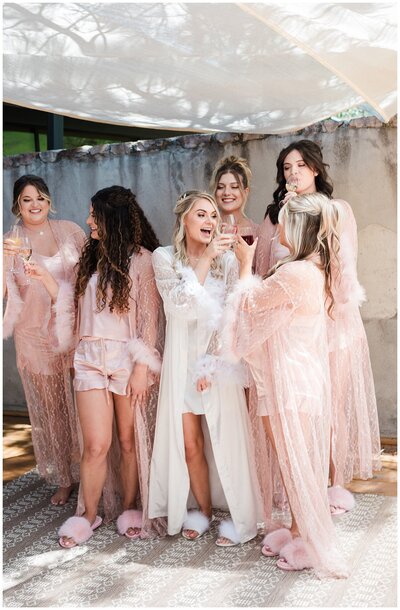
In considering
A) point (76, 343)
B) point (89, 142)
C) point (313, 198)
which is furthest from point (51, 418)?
point (89, 142)

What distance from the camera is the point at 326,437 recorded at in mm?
3467

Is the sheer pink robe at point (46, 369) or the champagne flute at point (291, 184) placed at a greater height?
the champagne flute at point (291, 184)

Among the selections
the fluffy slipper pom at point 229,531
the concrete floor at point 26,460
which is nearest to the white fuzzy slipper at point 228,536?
the fluffy slipper pom at point 229,531

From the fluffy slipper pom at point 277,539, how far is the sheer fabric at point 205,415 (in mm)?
176

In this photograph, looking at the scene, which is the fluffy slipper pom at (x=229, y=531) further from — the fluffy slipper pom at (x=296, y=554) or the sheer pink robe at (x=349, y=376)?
the sheer pink robe at (x=349, y=376)

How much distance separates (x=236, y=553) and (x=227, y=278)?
4.50 feet

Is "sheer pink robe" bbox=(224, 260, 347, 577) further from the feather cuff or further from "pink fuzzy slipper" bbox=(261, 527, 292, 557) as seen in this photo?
the feather cuff

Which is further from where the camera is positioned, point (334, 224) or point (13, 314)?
point (13, 314)

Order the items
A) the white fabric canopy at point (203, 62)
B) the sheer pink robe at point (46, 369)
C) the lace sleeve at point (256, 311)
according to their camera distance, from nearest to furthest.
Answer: the white fabric canopy at point (203, 62) < the lace sleeve at point (256, 311) < the sheer pink robe at point (46, 369)

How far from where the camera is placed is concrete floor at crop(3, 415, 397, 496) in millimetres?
4555

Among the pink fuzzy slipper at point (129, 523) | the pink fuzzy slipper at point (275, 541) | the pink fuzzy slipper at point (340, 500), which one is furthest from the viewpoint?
the pink fuzzy slipper at point (340, 500)

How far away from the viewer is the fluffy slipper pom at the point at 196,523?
3861mm

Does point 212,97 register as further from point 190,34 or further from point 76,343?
point 76,343

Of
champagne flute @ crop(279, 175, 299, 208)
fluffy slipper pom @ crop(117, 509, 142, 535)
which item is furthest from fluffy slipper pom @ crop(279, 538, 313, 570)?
champagne flute @ crop(279, 175, 299, 208)
